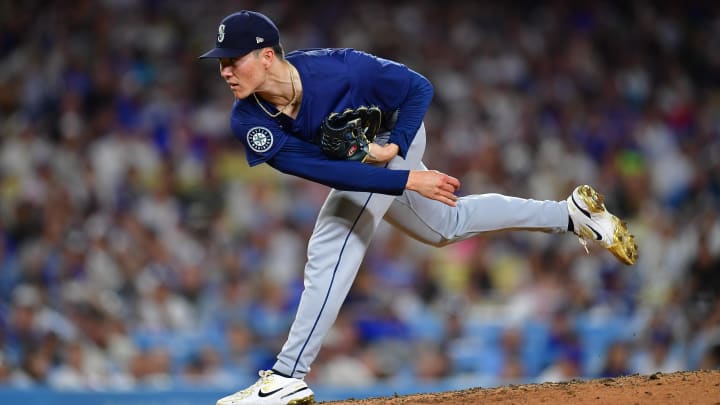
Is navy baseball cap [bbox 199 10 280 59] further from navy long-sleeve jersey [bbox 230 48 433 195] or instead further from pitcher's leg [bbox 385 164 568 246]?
pitcher's leg [bbox 385 164 568 246]

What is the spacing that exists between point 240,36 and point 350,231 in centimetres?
88

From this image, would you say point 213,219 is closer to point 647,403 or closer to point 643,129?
point 643,129

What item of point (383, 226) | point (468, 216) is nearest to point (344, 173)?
point (468, 216)

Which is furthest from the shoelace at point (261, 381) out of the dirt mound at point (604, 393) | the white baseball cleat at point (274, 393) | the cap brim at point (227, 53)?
the cap brim at point (227, 53)

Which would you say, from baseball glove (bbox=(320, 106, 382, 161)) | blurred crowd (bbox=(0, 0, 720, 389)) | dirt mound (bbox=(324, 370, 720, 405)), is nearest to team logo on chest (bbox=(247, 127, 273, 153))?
baseball glove (bbox=(320, 106, 382, 161))

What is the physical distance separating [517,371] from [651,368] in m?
0.92

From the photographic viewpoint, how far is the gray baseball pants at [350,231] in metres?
3.75

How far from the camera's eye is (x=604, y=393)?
12.6 ft

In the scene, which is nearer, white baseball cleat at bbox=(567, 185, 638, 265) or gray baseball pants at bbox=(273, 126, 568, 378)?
gray baseball pants at bbox=(273, 126, 568, 378)

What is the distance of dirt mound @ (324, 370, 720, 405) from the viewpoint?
12.2 feet

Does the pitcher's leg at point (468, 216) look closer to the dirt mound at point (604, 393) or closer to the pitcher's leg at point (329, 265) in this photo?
the pitcher's leg at point (329, 265)

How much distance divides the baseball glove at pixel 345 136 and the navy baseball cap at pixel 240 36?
0.39m

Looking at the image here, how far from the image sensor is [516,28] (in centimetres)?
967

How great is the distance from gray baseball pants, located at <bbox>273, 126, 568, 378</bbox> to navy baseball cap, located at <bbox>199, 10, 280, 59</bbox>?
0.70m
